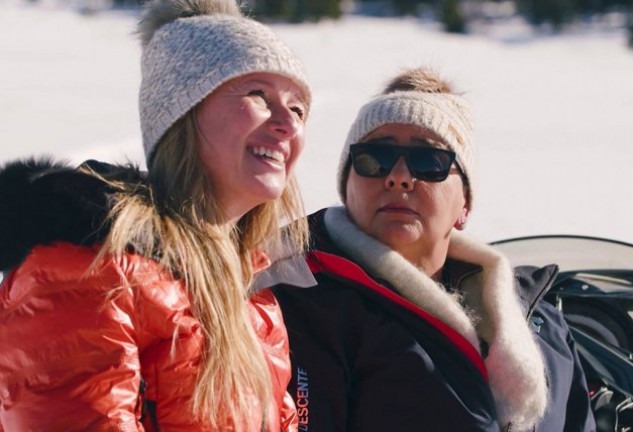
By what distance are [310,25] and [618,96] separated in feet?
36.8

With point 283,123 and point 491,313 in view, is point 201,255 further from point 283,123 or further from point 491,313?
point 491,313

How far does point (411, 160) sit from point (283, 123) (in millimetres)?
748

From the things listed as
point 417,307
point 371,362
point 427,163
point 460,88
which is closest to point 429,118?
point 427,163

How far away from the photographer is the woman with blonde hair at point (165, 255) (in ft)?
4.79

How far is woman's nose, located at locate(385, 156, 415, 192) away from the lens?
2.46 meters

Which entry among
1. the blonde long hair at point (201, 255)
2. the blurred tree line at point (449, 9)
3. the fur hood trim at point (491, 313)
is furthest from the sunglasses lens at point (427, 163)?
the blurred tree line at point (449, 9)

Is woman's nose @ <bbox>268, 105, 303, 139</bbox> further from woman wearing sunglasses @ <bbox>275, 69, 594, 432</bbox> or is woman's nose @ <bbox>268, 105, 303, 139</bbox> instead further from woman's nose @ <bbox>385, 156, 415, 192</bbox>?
woman's nose @ <bbox>385, 156, 415, 192</bbox>

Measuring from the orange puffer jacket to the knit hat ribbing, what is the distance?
1.09 metres

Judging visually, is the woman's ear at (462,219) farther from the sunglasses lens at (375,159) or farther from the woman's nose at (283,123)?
the woman's nose at (283,123)

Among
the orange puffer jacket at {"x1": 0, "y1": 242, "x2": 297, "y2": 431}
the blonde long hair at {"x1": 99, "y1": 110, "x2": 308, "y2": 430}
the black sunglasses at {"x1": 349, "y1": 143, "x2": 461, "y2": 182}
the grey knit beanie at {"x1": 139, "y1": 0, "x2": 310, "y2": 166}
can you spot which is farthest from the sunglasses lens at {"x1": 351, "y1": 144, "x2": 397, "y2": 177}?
the orange puffer jacket at {"x1": 0, "y1": 242, "x2": 297, "y2": 431}

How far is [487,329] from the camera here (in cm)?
242

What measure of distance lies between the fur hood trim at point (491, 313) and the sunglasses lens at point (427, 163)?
0.23m

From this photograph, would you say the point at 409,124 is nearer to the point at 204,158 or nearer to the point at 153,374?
the point at 204,158

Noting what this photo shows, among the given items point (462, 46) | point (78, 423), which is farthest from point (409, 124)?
point (462, 46)
